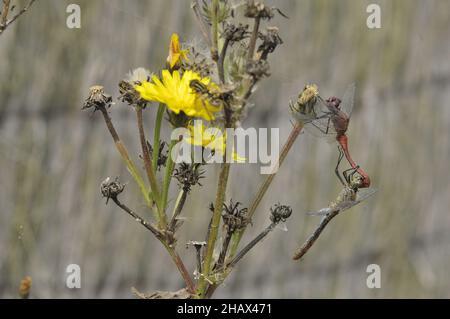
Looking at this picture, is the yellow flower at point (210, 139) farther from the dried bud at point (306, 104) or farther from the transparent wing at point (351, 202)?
the transparent wing at point (351, 202)

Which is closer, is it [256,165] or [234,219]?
[234,219]

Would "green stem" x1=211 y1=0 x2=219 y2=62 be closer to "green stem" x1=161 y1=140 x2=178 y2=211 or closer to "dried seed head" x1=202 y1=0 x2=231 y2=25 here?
"dried seed head" x1=202 y1=0 x2=231 y2=25

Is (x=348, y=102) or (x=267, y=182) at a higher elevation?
(x=348, y=102)

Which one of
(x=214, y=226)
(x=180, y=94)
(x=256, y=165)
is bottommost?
(x=214, y=226)

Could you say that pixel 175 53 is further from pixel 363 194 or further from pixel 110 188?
pixel 363 194

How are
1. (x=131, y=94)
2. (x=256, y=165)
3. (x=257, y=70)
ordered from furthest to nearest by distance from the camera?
(x=256, y=165) → (x=131, y=94) → (x=257, y=70)

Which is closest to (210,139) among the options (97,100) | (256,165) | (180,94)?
(180,94)

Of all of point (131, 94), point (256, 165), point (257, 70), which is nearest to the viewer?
point (257, 70)
